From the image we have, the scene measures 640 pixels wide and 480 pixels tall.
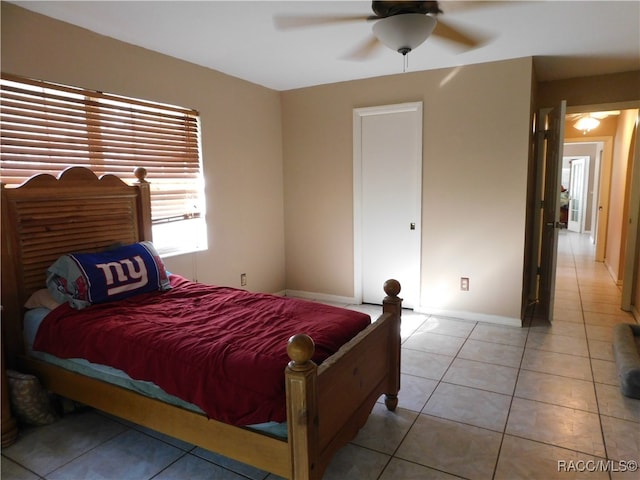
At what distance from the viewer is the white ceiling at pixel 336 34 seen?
245 centimetres

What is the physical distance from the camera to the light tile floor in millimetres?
1939

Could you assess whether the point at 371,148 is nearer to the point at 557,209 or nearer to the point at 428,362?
the point at 557,209

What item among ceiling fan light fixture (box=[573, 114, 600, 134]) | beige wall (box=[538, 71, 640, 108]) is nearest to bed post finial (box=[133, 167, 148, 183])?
beige wall (box=[538, 71, 640, 108])

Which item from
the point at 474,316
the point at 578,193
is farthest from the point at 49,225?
the point at 578,193

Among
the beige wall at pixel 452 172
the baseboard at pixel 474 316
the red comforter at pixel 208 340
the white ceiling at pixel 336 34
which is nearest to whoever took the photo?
the red comforter at pixel 208 340

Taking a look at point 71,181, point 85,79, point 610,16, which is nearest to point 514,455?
point 610,16

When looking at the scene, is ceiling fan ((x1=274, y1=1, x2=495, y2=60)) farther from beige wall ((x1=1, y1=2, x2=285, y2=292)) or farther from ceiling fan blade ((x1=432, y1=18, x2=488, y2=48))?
beige wall ((x1=1, y1=2, x2=285, y2=292))

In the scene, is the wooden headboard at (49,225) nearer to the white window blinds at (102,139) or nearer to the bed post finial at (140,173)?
the bed post finial at (140,173)

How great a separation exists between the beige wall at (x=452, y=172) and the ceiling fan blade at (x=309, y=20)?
1483 mm

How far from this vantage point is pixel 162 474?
193cm

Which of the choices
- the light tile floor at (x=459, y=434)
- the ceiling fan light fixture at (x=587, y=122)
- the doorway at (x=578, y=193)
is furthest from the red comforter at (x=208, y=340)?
the doorway at (x=578, y=193)

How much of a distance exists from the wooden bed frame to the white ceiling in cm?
96

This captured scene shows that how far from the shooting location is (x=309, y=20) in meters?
2.63

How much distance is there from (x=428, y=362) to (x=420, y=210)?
1536mm
